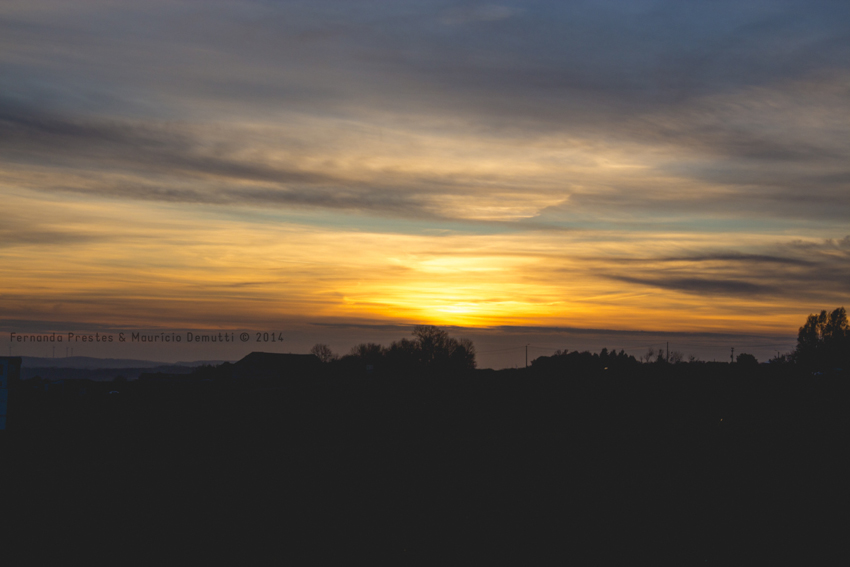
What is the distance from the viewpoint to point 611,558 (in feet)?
67.8

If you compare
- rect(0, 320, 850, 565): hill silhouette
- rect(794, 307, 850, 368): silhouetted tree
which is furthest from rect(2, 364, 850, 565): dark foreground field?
rect(794, 307, 850, 368): silhouetted tree

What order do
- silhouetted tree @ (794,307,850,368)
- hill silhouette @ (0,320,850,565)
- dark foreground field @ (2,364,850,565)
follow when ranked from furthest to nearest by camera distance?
silhouetted tree @ (794,307,850,368) → hill silhouette @ (0,320,850,565) → dark foreground field @ (2,364,850,565)

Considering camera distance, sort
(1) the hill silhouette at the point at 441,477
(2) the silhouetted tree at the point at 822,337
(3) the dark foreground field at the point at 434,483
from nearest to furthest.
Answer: (3) the dark foreground field at the point at 434,483 < (1) the hill silhouette at the point at 441,477 < (2) the silhouetted tree at the point at 822,337

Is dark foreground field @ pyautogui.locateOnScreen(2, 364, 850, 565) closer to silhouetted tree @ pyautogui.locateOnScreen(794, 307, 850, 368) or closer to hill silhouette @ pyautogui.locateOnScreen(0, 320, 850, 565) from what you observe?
hill silhouette @ pyautogui.locateOnScreen(0, 320, 850, 565)

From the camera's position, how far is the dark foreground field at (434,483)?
2175 centimetres

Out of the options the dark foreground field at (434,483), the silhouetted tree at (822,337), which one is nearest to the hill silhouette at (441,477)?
the dark foreground field at (434,483)

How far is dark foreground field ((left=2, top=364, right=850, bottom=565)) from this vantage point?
21750 mm

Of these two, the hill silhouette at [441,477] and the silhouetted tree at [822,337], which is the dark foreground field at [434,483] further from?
the silhouetted tree at [822,337]

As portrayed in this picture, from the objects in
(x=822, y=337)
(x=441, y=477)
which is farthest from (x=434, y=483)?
(x=822, y=337)

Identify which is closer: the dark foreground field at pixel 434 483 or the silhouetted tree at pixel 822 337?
the dark foreground field at pixel 434 483

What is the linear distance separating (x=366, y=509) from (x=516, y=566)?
7.74m

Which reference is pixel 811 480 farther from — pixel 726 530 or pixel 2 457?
pixel 2 457

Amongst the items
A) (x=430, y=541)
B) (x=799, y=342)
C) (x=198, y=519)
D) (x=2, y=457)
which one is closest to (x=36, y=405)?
(x=2, y=457)

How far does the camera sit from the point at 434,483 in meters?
31.0
